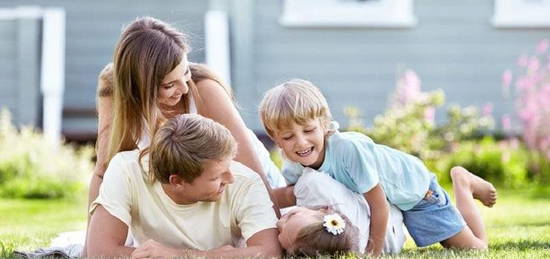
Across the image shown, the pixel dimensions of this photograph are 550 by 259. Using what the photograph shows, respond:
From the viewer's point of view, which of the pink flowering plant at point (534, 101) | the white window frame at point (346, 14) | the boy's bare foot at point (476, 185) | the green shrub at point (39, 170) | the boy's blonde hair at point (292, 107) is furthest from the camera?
the white window frame at point (346, 14)

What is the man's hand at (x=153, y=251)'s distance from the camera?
183 inches

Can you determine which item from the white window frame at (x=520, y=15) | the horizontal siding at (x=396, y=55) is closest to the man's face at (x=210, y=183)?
the horizontal siding at (x=396, y=55)

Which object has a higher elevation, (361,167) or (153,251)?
(361,167)

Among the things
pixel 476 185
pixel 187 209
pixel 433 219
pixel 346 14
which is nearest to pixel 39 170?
pixel 346 14

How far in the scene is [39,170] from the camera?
1039 centimetres

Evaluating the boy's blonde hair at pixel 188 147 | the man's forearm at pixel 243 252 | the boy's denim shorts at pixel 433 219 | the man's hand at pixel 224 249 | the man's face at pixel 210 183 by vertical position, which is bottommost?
the boy's denim shorts at pixel 433 219

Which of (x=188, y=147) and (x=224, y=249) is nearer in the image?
(x=188, y=147)

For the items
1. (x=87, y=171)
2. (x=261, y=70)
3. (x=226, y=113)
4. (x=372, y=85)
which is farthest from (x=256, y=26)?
(x=226, y=113)

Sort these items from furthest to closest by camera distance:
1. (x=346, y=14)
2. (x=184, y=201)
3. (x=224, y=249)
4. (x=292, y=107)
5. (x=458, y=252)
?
(x=346, y=14) → (x=458, y=252) → (x=292, y=107) → (x=184, y=201) → (x=224, y=249)

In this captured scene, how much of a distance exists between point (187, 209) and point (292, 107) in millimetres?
614

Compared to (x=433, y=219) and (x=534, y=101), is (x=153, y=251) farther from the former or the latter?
(x=534, y=101)

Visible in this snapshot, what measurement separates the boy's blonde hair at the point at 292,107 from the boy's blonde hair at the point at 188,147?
1.22 feet

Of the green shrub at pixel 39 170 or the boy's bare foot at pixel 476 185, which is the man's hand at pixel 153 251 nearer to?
the boy's bare foot at pixel 476 185

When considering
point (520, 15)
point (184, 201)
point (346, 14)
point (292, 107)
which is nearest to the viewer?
point (184, 201)
